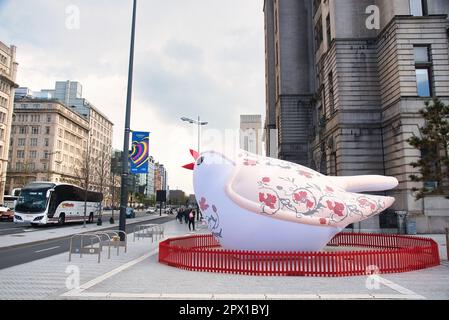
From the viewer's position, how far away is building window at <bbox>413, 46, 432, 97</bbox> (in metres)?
25.8

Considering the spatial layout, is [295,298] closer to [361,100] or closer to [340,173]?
[340,173]

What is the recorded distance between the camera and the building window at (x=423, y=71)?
1014 inches

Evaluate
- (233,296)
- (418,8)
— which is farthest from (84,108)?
(233,296)

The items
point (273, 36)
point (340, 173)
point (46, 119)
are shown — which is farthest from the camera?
point (46, 119)

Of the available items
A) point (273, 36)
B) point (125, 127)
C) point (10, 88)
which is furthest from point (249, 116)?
point (125, 127)

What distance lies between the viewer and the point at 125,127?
58.0 ft

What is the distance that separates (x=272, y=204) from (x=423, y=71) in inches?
847

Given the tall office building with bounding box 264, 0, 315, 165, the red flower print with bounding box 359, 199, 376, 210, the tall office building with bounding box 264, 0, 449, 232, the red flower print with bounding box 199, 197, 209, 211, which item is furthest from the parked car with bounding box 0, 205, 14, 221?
the red flower print with bounding box 359, 199, 376, 210

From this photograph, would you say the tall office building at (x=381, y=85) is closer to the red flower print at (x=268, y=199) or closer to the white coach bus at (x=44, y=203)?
the red flower print at (x=268, y=199)

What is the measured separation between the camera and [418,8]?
26812 mm

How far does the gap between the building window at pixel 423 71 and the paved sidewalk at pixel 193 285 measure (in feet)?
59.3

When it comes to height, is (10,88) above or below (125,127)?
above

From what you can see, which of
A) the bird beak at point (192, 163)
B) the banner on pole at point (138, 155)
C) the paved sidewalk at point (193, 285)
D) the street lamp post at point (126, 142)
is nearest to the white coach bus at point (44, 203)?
the street lamp post at point (126, 142)
